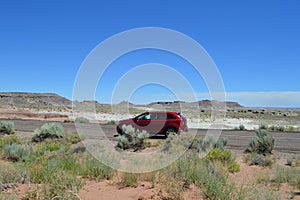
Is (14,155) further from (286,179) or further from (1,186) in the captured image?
(286,179)

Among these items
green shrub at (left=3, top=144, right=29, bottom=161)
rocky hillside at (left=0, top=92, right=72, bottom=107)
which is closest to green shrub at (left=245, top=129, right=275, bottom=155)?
green shrub at (left=3, top=144, right=29, bottom=161)

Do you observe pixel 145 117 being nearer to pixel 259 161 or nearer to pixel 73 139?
pixel 73 139

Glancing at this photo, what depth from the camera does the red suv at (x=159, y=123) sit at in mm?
20531

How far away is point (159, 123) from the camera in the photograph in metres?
20.9

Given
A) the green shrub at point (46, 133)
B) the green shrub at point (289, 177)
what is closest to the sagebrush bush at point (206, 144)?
the green shrub at point (289, 177)

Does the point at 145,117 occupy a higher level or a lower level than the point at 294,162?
higher

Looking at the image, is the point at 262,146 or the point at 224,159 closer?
the point at 224,159

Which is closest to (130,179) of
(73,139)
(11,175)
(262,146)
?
(11,175)

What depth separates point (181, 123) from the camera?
67.4 feet

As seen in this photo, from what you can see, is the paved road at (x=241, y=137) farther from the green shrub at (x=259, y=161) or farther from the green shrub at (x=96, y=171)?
the green shrub at (x=96, y=171)

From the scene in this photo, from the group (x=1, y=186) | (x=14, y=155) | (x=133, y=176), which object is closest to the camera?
(x=1, y=186)

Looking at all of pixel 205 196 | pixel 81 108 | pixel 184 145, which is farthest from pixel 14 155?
pixel 81 108

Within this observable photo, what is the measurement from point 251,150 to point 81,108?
262 ft

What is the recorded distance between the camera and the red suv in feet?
67.4
